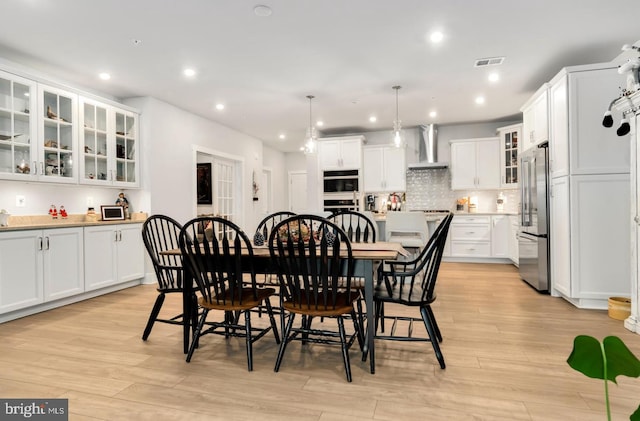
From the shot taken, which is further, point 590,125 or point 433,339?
point 590,125

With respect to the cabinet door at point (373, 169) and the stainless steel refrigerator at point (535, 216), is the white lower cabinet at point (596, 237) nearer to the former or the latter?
the stainless steel refrigerator at point (535, 216)

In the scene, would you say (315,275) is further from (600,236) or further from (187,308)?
(600,236)

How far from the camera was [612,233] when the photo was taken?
11.5 ft

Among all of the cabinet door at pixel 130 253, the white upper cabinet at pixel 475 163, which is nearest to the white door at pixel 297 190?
the white upper cabinet at pixel 475 163

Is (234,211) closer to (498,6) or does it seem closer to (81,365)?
(81,365)

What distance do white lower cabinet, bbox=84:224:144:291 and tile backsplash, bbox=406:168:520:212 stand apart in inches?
191

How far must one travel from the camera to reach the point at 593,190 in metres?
3.54

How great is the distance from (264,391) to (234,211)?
5.48 m

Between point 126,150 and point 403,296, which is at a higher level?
point 126,150

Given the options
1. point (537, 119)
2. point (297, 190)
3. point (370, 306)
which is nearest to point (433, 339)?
point (370, 306)

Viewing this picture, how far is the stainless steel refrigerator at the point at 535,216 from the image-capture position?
13.6 feet

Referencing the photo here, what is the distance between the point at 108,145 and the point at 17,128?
1.03 m

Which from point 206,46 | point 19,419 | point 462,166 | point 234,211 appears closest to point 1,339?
point 19,419

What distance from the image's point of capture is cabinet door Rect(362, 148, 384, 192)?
23.0ft
